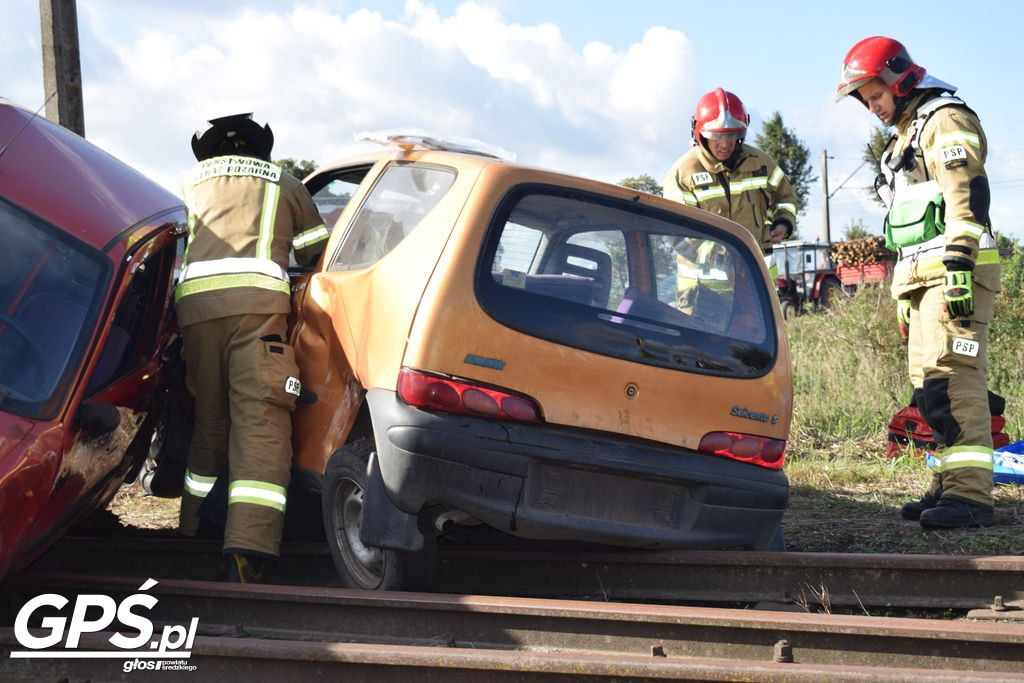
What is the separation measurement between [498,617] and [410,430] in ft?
2.34

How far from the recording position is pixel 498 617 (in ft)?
13.0

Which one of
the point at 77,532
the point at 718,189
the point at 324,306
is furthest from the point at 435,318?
the point at 718,189

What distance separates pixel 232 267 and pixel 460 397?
1.46 metres

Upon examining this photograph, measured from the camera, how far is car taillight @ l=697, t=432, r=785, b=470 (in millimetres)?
4445

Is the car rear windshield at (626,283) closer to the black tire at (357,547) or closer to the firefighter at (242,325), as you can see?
the black tire at (357,547)

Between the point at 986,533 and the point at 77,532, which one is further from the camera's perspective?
the point at 77,532

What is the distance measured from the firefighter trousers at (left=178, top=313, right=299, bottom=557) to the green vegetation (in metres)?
2.61

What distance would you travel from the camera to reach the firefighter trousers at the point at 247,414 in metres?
4.68

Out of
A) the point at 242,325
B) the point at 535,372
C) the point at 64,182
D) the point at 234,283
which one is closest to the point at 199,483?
the point at 242,325

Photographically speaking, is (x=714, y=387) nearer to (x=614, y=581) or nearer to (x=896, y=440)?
(x=614, y=581)

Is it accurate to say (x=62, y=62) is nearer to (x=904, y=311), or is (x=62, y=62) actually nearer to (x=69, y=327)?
(x=69, y=327)

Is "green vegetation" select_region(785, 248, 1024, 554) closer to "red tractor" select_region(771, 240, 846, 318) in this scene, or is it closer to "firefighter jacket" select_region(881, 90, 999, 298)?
"firefighter jacket" select_region(881, 90, 999, 298)

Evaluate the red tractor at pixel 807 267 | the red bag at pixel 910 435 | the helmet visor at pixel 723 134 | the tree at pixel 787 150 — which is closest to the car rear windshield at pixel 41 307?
the helmet visor at pixel 723 134

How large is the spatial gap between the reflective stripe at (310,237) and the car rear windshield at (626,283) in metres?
1.22
